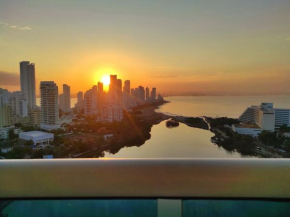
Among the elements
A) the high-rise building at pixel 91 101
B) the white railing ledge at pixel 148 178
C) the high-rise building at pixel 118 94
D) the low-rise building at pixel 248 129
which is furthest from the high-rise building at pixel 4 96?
the low-rise building at pixel 248 129

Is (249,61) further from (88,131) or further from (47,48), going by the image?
(47,48)

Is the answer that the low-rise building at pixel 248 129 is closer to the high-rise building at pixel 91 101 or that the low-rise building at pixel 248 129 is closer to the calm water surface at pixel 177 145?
the calm water surface at pixel 177 145

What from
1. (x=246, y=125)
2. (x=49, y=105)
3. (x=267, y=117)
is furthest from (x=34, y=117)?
(x=267, y=117)

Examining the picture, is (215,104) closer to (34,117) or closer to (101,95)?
(101,95)

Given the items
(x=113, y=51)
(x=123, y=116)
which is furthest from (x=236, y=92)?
(x=113, y=51)

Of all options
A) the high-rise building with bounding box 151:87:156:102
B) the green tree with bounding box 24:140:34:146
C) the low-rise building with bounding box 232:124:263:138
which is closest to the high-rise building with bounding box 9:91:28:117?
the green tree with bounding box 24:140:34:146

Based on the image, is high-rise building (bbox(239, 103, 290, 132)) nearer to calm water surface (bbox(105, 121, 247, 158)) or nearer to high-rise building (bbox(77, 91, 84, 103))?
calm water surface (bbox(105, 121, 247, 158))
